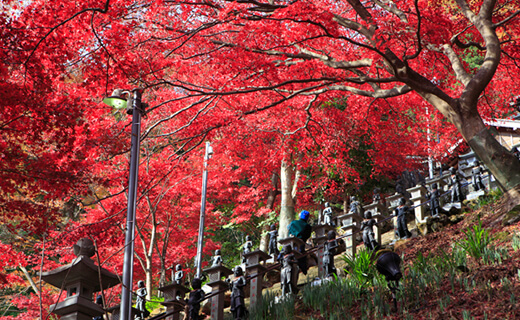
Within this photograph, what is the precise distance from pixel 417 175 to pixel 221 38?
19.0 metres

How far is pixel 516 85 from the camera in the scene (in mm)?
16422

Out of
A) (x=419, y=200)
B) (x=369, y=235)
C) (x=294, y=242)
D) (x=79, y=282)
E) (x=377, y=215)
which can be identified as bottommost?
(x=79, y=282)

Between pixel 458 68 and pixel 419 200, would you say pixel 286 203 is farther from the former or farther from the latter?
pixel 458 68

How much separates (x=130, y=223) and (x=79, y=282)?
1.43 m

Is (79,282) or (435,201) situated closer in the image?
(79,282)

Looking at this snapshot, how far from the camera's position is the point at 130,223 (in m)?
7.14

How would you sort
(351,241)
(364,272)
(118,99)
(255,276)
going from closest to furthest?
(118,99)
(364,272)
(255,276)
(351,241)

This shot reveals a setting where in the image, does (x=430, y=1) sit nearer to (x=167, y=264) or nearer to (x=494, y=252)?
(x=494, y=252)

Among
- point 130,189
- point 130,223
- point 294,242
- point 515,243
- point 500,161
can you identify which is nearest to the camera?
point 130,223

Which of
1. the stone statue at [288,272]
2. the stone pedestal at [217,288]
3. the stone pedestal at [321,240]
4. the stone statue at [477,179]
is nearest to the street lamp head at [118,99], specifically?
the stone pedestal at [217,288]

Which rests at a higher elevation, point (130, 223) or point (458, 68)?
point (458, 68)

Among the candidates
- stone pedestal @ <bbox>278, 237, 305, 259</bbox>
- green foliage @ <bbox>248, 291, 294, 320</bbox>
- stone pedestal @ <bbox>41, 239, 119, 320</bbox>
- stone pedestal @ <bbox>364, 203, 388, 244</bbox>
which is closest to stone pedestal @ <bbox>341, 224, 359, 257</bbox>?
stone pedestal @ <bbox>364, 203, 388, 244</bbox>

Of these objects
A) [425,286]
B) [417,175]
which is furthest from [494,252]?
[417,175]

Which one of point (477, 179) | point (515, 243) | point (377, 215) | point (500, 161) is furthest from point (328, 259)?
point (477, 179)
